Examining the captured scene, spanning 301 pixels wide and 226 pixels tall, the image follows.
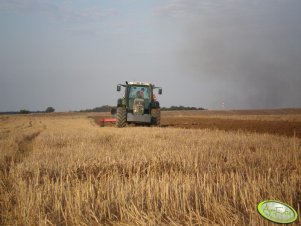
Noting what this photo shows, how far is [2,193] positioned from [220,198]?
8.30 feet

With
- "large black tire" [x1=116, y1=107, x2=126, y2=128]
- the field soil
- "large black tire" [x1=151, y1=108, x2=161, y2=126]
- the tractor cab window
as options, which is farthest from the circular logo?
the tractor cab window

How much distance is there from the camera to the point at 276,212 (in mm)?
2729

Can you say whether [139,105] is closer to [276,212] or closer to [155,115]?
[155,115]

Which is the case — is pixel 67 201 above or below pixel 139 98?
below

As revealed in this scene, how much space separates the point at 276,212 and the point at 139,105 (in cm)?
1697

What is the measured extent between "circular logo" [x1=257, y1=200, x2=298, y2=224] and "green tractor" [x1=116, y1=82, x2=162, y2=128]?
55.1 feet

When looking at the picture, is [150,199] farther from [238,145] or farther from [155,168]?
[238,145]

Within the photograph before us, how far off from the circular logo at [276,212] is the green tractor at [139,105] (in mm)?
16787

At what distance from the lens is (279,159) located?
22.9ft

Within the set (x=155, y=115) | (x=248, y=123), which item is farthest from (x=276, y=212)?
(x=248, y=123)

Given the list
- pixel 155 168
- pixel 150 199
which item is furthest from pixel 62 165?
pixel 150 199

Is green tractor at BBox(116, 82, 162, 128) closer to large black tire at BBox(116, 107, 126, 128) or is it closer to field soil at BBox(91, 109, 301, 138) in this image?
large black tire at BBox(116, 107, 126, 128)

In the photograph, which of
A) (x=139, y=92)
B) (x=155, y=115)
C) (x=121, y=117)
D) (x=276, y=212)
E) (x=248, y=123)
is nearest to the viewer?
(x=276, y=212)

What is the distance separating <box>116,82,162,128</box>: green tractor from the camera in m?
19.6
